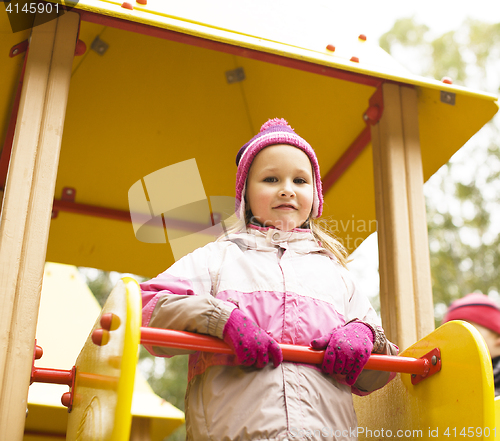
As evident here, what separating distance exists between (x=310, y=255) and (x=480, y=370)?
667 millimetres

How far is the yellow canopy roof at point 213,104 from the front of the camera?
2.17 m

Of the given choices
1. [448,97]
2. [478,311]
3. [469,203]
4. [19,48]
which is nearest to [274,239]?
[448,97]

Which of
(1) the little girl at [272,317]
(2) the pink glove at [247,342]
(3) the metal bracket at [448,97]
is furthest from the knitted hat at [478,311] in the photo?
(2) the pink glove at [247,342]

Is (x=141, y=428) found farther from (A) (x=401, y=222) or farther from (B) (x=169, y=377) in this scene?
(B) (x=169, y=377)

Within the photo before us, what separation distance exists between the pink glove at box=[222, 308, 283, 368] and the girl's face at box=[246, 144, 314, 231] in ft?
1.92

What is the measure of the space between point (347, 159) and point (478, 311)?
962 millimetres

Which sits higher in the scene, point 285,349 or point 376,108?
point 376,108

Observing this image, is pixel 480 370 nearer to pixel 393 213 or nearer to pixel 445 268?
pixel 393 213

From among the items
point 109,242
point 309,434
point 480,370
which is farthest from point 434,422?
point 109,242

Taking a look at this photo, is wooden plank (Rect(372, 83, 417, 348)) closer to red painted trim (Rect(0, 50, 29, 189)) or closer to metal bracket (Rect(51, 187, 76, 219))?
red painted trim (Rect(0, 50, 29, 189))

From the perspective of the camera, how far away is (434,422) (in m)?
1.61

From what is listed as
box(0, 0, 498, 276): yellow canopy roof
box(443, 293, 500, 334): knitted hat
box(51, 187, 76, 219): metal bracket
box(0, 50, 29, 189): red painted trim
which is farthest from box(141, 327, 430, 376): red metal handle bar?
box(51, 187, 76, 219): metal bracket

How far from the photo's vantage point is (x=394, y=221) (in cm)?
222

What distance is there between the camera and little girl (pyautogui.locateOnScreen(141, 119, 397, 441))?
149 cm
